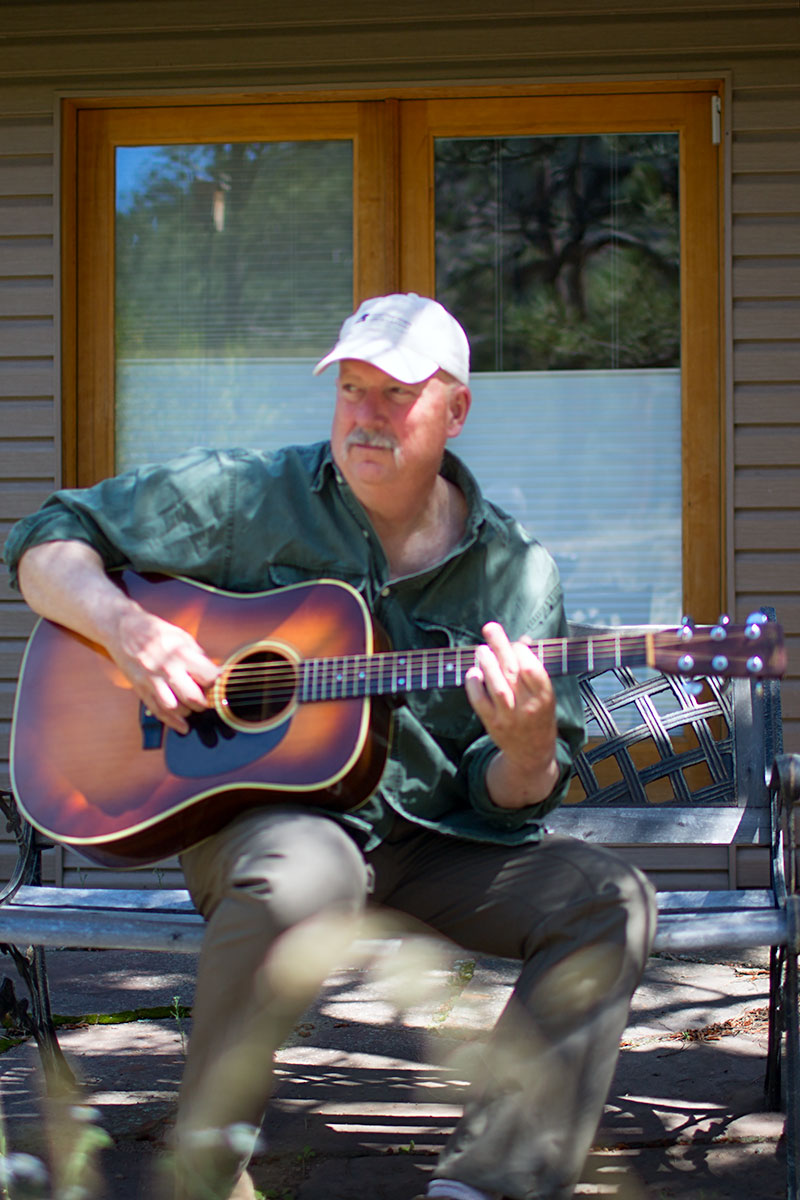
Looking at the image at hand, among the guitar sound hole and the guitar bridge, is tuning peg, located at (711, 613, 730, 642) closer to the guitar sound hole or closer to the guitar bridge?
the guitar sound hole

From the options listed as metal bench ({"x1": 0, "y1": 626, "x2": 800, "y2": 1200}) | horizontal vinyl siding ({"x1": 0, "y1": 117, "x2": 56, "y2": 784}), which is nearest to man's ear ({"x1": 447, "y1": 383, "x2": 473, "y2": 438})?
metal bench ({"x1": 0, "y1": 626, "x2": 800, "y2": 1200})

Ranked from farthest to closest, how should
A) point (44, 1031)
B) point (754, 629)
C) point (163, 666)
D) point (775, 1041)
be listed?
point (44, 1031) < point (775, 1041) < point (163, 666) < point (754, 629)

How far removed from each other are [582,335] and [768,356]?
66 centimetres

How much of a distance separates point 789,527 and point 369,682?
Result: 2609 millimetres

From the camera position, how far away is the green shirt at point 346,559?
2352mm

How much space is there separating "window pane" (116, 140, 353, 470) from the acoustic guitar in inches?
97.9

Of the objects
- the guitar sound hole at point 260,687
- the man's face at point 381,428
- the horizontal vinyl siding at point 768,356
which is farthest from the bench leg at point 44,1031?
the horizontal vinyl siding at point 768,356

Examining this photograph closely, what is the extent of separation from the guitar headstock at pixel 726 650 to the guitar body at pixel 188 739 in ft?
1.61

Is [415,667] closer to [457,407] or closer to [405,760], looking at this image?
[405,760]

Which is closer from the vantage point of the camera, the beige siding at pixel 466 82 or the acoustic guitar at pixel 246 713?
the acoustic guitar at pixel 246 713

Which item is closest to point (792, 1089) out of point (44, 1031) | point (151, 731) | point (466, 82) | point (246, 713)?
point (246, 713)

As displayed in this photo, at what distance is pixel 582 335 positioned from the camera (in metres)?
4.66

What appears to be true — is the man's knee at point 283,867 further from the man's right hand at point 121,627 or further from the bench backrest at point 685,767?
the bench backrest at point 685,767

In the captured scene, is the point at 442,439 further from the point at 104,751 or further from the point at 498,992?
the point at 498,992
